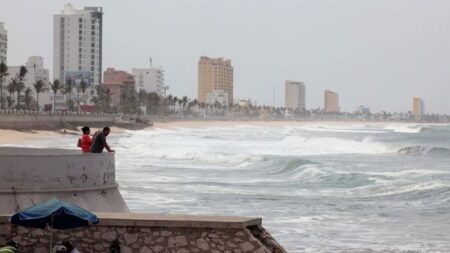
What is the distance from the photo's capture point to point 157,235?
1036 cm

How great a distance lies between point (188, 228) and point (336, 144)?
70686 mm

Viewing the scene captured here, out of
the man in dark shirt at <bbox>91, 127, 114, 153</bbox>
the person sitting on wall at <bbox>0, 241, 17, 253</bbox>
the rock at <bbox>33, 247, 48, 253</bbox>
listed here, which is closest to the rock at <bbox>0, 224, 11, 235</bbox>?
the person sitting on wall at <bbox>0, 241, 17, 253</bbox>

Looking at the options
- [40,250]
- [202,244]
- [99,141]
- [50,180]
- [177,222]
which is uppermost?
[99,141]

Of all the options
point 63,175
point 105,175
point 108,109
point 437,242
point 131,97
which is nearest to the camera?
point 63,175

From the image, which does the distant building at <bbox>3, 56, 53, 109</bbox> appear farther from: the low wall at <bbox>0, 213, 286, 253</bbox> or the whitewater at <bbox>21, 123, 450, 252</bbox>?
the low wall at <bbox>0, 213, 286, 253</bbox>

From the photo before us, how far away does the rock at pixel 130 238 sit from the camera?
10.4 metres

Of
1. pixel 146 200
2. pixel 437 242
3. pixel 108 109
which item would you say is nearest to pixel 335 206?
pixel 146 200

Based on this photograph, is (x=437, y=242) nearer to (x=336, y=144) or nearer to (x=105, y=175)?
(x=105, y=175)

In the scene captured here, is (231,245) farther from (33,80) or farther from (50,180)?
(33,80)

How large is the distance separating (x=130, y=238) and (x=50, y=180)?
232 cm

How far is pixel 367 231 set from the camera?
65.0ft

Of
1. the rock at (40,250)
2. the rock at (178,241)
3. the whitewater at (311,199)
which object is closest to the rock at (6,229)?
the rock at (40,250)

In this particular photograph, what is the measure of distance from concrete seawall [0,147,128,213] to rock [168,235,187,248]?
8.21ft

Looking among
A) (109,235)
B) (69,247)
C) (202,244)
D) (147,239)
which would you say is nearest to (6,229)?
(69,247)
